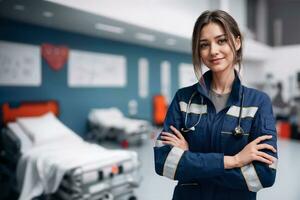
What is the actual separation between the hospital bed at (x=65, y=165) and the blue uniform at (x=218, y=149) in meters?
1.28

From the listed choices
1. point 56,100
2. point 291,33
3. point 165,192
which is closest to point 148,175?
point 165,192

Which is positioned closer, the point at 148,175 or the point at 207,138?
the point at 207,138

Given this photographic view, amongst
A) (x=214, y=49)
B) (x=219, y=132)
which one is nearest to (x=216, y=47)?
(x=214, y=49)

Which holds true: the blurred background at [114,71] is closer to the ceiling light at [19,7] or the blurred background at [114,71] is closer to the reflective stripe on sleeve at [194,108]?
the ceiling light at [19,7]

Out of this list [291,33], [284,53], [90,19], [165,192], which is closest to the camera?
[165,192]

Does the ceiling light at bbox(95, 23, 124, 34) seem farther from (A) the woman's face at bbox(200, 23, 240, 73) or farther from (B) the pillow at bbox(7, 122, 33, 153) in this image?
(A) the woman's face at bbox(200, 23, 240, 73)

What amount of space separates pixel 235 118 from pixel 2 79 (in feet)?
10.7

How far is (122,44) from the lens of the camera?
4699 millimetres

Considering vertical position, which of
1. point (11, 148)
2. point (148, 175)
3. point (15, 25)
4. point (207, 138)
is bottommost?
point (148, 175)

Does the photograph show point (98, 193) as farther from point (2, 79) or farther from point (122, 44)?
point (122, 44)

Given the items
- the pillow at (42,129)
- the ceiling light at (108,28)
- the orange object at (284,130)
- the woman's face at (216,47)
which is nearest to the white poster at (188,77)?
the woman's face at (216,47)

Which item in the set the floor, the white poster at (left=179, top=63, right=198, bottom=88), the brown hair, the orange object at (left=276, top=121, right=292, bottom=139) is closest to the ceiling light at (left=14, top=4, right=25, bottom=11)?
the white poster at (left=179, top=63, right=198, bottom=88)

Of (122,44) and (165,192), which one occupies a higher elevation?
(122,44)

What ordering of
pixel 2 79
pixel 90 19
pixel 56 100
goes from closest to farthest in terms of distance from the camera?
pixel 90 19, pixel 2 79, pixel 56 100
